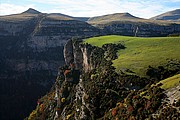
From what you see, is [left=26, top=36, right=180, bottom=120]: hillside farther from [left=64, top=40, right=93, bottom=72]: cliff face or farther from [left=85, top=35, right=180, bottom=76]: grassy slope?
[left=85, top=35, right=180, bottom=76]: grassy slope

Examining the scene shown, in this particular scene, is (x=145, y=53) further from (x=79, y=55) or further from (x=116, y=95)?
(x=79, y=55)

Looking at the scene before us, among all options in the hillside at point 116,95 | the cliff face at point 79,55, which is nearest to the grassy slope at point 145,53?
the hillside at point 116,95

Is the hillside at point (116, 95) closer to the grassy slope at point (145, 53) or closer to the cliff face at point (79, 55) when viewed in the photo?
the cliff face at point (79, 55)

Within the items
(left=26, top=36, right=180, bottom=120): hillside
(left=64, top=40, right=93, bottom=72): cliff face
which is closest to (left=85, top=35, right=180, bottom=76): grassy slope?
(left=26, top=36, right=180, bottom=120): hillside

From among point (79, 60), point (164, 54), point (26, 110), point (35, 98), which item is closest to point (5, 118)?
point (26, 110)

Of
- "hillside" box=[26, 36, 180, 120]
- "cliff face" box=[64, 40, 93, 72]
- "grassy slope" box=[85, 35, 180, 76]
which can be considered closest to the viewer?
"hillside" box=[26, 36, 180, 120]

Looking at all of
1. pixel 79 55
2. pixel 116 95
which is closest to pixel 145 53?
pixel 116 95

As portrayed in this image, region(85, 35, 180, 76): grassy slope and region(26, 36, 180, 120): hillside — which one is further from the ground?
region(85, 35, 180, 76): grassy slope

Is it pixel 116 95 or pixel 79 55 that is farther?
pixel 79 55
